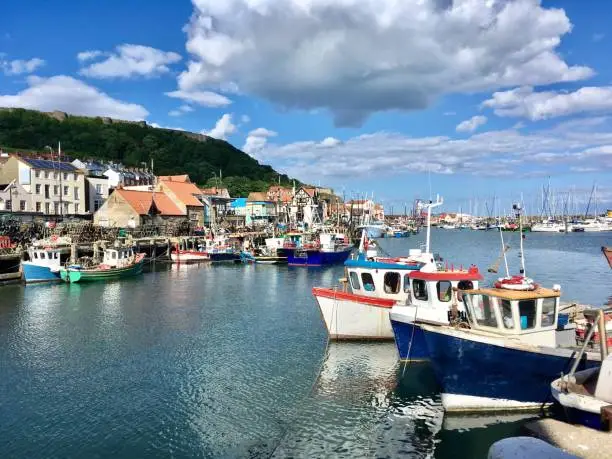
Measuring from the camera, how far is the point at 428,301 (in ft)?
60.7

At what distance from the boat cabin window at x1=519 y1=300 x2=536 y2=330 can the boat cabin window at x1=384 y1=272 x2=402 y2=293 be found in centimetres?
794

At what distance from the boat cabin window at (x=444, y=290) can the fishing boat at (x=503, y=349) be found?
293 centimetres

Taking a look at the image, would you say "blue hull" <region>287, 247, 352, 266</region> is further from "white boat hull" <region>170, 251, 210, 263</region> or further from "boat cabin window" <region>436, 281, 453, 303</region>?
"boat cabin window" <region>436, 281, 453, 303</region>

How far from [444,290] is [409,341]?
226 cm

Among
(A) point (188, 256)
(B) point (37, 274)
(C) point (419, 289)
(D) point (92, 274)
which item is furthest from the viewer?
(A) point (188, 256)

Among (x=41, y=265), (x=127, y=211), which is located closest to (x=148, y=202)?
(x=127, y=211)

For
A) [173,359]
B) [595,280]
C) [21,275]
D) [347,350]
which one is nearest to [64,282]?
[21,275]

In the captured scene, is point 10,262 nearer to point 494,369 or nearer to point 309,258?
point 309,258

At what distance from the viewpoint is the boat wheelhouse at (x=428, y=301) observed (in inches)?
712

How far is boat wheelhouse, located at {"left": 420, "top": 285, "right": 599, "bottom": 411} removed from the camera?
14.1 m

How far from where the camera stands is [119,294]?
127 feet

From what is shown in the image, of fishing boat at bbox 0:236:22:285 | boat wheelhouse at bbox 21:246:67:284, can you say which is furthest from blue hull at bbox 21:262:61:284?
fishing boat at bbox 0:236:22:285

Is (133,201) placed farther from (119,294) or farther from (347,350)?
(347,350)

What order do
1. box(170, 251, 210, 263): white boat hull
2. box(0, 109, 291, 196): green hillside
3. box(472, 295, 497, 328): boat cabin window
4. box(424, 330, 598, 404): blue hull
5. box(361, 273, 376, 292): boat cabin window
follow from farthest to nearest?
1. box(0, 109, 291, 196): green hillside
2. box(170, 251, 210, 263): white boat hull
3. box(361, 273, 376, 292): boat cabin window
4. box(472, 295, 497, 328): boat cabin window
5. box(424, 330, 598, 404): blue hull
